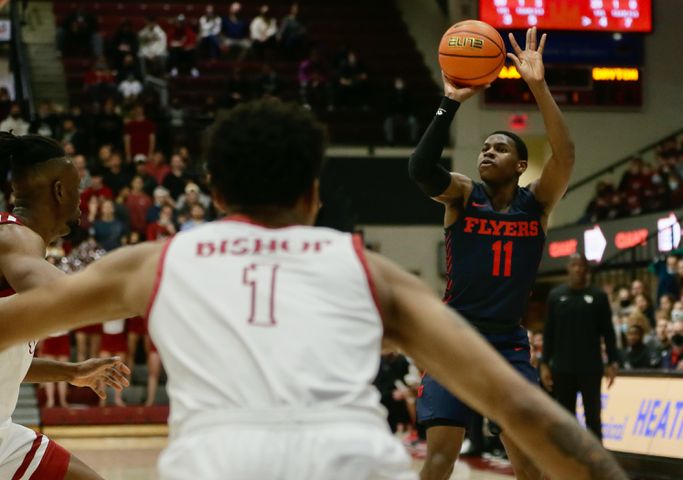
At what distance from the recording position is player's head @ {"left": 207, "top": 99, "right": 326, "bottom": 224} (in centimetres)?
239

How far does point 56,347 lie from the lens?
13.6m

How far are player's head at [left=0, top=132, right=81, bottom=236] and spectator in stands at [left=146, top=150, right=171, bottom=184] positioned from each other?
1294cm

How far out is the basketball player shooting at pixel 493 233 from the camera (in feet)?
17.4

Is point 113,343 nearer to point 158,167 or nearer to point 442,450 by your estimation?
point 158,167

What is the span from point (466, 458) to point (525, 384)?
9080 mm

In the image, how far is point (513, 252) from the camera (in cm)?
555

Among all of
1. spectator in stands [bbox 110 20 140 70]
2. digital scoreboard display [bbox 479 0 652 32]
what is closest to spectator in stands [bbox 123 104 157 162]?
spectator in stands [bbox 110 20 140 70]

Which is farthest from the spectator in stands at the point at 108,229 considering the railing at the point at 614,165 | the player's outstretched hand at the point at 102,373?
the player's outstretched hand at the point at 102,373

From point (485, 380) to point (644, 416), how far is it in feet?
25.5

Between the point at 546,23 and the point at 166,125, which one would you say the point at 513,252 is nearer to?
the point at 546,23

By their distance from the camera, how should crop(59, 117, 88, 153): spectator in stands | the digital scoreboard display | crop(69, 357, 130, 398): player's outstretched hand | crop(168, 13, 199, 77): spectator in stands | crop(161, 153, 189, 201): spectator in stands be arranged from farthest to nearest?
crop(168, 13, 199, 77): spectator in stands
crop(59, 117, 88, 153): spectator in stands
crop(161, 153, 189, 201): spectator in stands
the digital scoreboard display
crop(69, 357, 130, 398): player's outstretched hand

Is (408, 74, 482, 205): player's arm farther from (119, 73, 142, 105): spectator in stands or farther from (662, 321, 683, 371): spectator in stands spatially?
(119, 73, 142, 105): spectator in stands

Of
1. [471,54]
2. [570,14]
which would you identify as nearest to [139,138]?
[570,14]

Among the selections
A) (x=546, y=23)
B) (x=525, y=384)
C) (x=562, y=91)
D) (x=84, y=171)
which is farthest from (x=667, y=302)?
(x=525, y=384)
